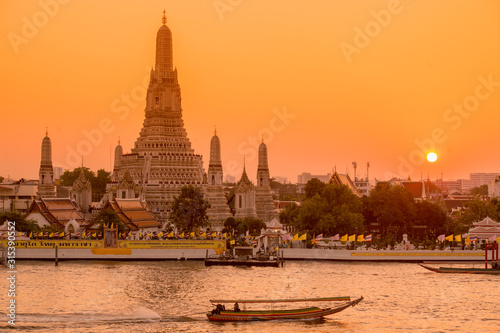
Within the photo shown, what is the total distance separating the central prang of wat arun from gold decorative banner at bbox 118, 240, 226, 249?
25001mm

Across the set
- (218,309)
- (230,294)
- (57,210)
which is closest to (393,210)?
(57,210)

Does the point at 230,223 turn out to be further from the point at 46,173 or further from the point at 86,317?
the point at 86,317

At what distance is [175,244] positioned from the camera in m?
91.8

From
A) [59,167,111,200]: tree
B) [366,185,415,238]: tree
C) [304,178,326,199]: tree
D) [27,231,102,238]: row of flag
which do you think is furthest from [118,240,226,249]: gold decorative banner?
[59,167,111,200]: tree

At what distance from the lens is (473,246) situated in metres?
93.4

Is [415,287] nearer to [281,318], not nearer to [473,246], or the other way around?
[281,318]

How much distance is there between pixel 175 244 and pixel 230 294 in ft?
94.1

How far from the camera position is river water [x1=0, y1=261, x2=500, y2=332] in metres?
53.0

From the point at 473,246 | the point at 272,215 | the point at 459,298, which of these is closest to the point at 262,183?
the point at 272,215

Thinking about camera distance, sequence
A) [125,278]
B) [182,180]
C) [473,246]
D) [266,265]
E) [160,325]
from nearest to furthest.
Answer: [160,325]
[125,278]
[266,265]
[473,246]
[182,180]

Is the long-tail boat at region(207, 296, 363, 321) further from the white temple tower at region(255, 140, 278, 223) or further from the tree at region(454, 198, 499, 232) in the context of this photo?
the white temple tower at region(255, 140, 278, 223)

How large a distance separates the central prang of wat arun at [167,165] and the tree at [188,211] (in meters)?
13.6

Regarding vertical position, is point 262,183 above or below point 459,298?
above

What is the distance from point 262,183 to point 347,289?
210 ft
